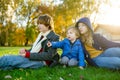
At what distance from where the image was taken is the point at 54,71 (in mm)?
7168

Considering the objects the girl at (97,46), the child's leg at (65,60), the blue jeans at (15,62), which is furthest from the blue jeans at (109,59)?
the blue jeans at (15,62)

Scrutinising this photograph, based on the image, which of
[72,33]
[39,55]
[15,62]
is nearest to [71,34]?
[72,33]

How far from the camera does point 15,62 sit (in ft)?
24.0

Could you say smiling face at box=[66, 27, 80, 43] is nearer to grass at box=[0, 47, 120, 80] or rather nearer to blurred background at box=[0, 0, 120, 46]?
grass at box=[0, 47, 120, 80]

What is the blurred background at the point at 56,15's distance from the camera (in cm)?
4984

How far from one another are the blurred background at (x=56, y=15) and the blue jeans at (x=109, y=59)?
37545mm

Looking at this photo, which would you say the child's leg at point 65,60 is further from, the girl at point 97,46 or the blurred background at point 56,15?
the blurred background at point 56,15

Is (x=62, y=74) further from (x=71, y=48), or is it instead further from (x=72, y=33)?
(x=72, y=33)

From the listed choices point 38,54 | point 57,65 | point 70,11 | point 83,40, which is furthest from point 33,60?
point 70,11

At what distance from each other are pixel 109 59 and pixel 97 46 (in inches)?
24.5

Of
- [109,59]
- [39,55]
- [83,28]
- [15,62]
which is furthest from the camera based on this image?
[83,28]

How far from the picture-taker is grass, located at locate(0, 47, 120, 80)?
6391mm

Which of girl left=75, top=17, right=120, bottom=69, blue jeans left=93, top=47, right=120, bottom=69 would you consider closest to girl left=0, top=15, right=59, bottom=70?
girl left=75, top=17, right=120, bottom=69

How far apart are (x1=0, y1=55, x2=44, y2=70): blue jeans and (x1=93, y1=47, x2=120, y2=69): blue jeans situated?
155 cm
